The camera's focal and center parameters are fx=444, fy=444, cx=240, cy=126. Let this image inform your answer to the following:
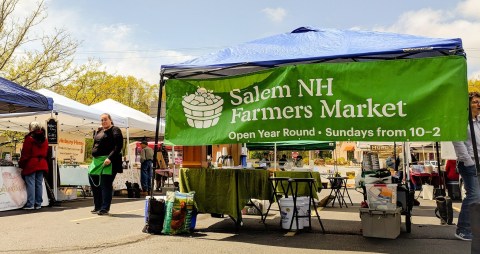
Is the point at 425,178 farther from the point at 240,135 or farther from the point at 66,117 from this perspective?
the point at 66,117

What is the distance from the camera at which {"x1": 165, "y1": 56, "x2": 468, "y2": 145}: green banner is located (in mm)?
5500

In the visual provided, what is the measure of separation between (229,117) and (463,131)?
308 cm

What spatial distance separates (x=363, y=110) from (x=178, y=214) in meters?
3.03

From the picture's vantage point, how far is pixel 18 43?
997 inches

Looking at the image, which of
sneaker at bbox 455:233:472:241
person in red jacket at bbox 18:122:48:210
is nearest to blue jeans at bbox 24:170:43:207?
person in red jacket at bbox 18:122:48:210

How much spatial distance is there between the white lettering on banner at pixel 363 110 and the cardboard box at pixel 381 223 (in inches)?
57.3

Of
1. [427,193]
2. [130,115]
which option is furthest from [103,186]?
[427,193]

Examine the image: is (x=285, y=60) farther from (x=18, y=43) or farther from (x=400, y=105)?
(x=18, y=43)

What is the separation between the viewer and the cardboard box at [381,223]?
625cm

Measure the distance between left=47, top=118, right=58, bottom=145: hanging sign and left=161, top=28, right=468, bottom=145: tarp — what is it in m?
5.17

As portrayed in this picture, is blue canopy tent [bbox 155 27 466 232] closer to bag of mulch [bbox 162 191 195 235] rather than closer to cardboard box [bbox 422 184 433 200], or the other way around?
bag of mulch [bbox 162 191 195 235]

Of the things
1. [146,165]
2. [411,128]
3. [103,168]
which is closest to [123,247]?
[103,168]

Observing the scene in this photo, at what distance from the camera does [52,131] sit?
10.8 meters

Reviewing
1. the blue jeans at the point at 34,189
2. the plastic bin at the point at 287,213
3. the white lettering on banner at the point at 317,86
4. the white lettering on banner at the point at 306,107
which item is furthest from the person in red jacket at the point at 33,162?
the white lettering on banner at the point at 317,86
